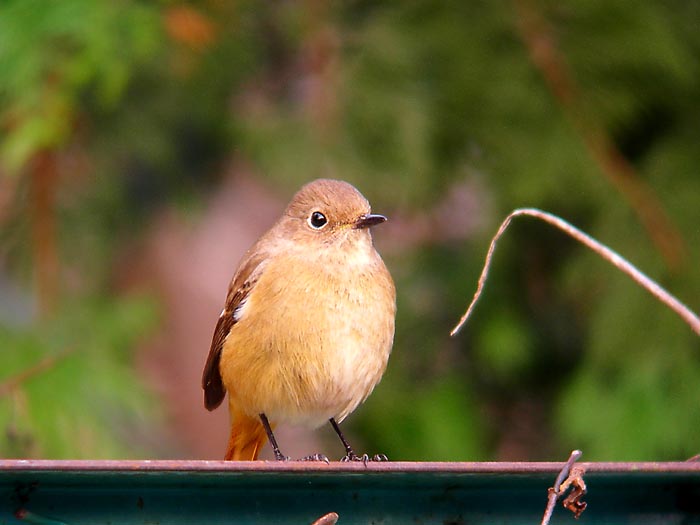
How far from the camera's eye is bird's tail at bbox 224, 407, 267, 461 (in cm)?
445

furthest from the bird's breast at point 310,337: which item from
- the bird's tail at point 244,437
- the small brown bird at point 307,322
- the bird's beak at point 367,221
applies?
the bird's tail at point 244,437

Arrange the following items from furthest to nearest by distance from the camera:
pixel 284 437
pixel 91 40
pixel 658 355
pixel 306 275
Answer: pixel 284 437 → pixel 658 355 → pixel 91 40 → pixel 306 275

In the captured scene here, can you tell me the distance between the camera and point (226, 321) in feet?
14.3

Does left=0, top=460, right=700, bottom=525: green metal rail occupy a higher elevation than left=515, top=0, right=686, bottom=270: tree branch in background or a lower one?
lower

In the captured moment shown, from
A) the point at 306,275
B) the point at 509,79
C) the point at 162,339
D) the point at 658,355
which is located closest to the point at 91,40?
the point at 306,275

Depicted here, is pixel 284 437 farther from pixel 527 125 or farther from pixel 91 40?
pixel 91 40

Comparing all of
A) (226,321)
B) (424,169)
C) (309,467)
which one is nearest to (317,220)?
(226,321)

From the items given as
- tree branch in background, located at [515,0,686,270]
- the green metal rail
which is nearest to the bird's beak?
tree branch in background, located at [515,0,686,270]

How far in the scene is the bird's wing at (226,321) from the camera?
14.1 ft

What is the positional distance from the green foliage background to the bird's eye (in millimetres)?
1085

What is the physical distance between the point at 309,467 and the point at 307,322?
5.58 ft

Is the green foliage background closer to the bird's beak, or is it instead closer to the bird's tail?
the bird's tail

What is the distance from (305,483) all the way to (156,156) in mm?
4132

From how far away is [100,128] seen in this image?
6141mm
